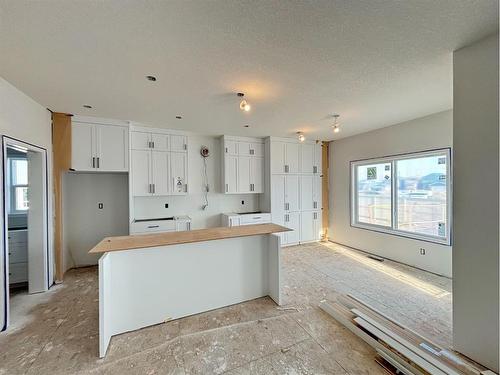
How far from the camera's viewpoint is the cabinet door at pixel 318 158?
5.50m

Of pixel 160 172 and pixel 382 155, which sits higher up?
pixel 382 155

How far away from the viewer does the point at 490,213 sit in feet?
5.34

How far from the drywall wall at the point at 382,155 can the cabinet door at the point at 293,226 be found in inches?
41.4

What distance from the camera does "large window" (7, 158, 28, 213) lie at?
3.76m

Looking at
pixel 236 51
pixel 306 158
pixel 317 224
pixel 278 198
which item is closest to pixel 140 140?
pixel 236 51

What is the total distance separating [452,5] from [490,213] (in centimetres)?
154

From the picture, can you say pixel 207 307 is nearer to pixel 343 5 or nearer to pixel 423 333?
pixel 423 333

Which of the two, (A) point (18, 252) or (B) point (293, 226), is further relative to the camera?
(B) point (293, 226)

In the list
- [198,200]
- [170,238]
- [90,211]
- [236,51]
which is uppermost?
[236,51]

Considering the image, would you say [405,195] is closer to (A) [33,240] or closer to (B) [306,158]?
(B) [306,158]

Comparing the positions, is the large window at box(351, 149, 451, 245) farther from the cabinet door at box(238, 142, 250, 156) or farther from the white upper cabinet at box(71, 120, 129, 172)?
the white upper cabinet at box(71, 120, 129, 172)

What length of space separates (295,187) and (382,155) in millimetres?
1994

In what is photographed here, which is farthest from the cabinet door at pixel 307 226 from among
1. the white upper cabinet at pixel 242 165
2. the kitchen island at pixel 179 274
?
the kitchen island at pixel 179 274

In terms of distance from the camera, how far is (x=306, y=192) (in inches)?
213
